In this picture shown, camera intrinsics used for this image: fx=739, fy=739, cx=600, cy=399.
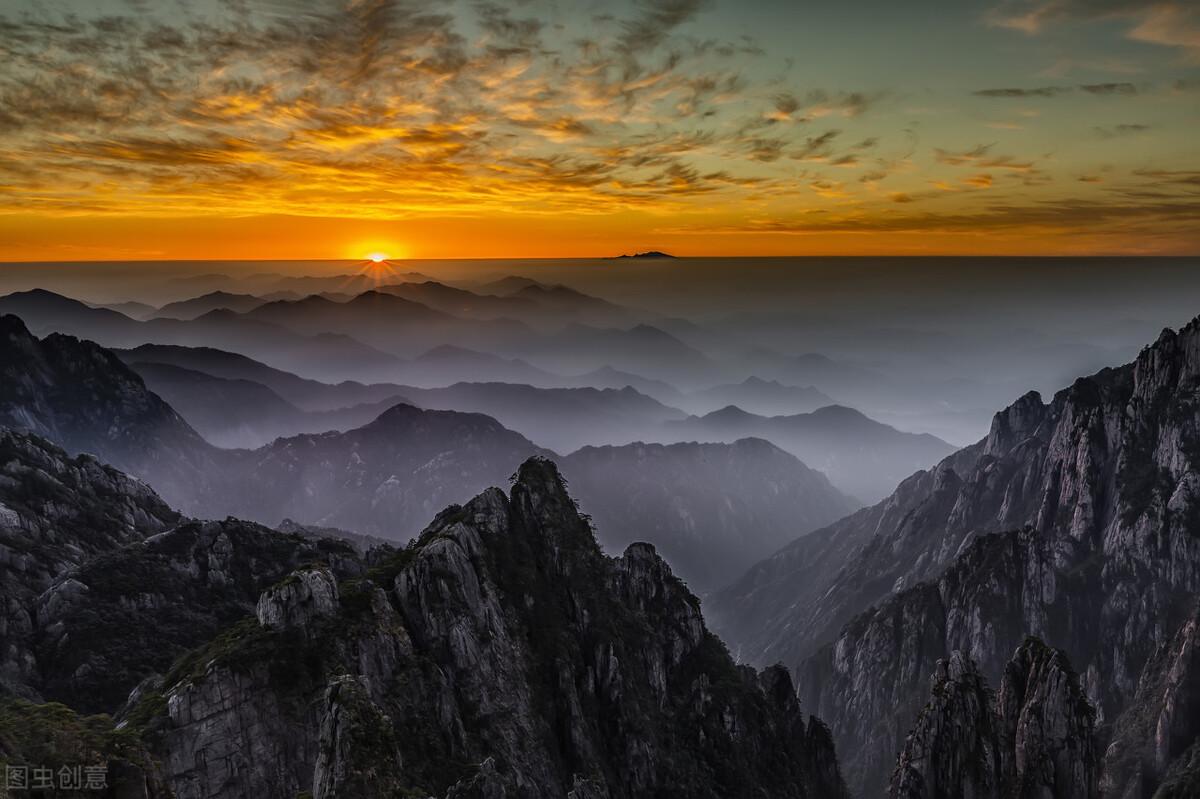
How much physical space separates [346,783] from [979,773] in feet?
326

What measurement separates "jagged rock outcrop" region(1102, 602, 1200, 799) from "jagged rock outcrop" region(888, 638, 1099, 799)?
105ft

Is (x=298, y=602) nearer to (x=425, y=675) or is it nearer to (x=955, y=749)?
(x=425, y=675)

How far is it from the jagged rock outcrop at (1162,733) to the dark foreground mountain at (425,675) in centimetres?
5451

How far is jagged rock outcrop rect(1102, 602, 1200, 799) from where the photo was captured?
13688 centimetres

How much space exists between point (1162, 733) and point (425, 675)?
144 meters

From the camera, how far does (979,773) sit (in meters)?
112

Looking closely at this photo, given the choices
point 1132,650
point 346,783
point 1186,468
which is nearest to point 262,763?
point 346,783

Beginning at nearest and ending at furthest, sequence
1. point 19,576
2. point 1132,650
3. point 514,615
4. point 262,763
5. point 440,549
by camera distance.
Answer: point 262,763 < point 440,549 < point 514,615 < point 19,576 < point 1132,650

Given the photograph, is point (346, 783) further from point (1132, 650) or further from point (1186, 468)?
point (1186, 468)

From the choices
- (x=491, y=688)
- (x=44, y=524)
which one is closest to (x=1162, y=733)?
(x=491, y=688)

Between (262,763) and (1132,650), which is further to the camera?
(1132,650)

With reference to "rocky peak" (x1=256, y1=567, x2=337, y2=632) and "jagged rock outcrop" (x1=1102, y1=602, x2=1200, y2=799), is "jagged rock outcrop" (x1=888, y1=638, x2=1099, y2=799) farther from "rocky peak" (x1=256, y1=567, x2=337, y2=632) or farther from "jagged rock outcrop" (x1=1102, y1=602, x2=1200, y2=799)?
"rocky peak" (x1=256, y1=567, x2=337, y2=632)

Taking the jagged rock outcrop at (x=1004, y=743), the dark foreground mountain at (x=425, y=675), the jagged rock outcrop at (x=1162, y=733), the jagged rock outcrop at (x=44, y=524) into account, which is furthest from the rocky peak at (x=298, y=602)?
the jagged rock outcrop at (x=1162, y=733)

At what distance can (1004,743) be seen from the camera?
115 metres
